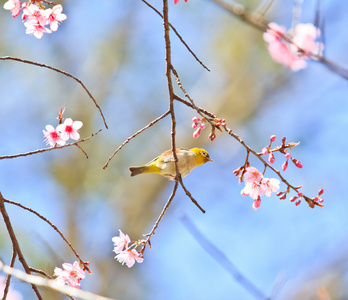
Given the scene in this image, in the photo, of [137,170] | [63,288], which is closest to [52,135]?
[137,170]

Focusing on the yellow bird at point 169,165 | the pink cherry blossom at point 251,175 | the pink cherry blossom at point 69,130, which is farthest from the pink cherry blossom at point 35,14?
the pink cherry blossom at point 251,175

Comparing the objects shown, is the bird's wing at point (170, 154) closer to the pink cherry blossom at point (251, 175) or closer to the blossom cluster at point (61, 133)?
the blossom cluster at point (61, 133)

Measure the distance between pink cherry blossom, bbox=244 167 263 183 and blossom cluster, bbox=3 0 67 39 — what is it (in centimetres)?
108

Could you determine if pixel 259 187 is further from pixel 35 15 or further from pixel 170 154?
pixel 35 15

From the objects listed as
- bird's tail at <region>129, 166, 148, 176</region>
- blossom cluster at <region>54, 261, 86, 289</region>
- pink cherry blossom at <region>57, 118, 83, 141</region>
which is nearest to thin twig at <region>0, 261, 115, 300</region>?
→ blossom cluster at <region>54, 261, 86, 289</region>

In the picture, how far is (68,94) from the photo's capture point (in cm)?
770

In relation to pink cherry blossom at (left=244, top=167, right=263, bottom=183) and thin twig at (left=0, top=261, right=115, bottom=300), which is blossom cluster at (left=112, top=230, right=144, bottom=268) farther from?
thin twig at (left=0, top=261, right=115, bottom=300)

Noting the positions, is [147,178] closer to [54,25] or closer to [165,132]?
[165,132]

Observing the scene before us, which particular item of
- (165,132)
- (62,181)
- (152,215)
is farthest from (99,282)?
(165,132)

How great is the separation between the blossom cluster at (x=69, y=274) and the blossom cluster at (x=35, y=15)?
1.01m

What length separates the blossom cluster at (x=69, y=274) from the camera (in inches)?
72.2

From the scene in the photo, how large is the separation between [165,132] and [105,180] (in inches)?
51.0

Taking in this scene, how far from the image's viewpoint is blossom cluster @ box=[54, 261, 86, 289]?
1833 mm

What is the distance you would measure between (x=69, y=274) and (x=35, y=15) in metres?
1.14
